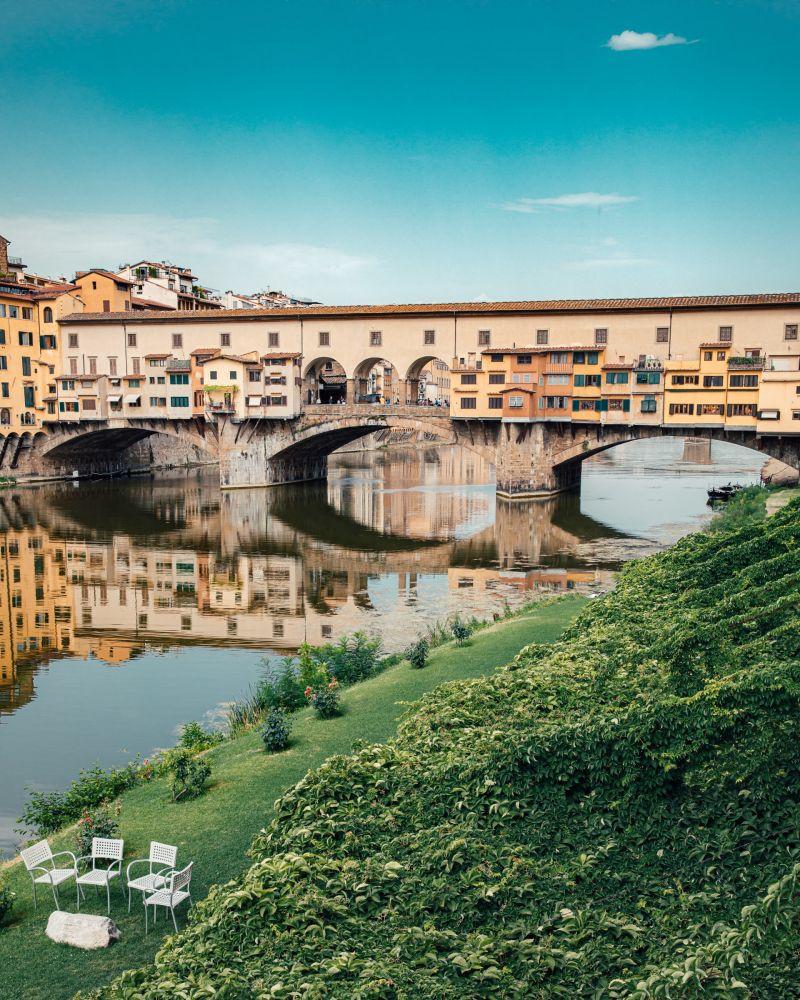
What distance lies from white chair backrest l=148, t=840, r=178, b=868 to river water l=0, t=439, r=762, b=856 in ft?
14.6

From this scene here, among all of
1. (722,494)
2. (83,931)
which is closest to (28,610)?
(83,931)

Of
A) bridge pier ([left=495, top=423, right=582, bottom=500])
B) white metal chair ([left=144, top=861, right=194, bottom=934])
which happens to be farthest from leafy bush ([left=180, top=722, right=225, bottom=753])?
bridge pier ([left=495, top=423, right=582, bottom=500])

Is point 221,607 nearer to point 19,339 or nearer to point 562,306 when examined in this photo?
point 562,306

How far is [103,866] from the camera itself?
10.2 metres

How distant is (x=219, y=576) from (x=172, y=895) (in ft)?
77.8

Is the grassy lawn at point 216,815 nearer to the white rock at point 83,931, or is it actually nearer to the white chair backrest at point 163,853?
the white rock at point 83,931

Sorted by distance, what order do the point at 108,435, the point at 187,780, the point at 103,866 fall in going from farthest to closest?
1. the point at 108,435
2. the point at 187,780
3. the point at 103,866

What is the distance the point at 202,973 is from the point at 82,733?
11.9 m

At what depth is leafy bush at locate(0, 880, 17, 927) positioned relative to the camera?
9203 millimetres

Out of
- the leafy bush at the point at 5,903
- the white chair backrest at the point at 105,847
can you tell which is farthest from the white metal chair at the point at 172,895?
the leafy bush at the point at 5,903

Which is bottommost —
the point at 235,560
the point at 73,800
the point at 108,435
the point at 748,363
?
the point at 235,560

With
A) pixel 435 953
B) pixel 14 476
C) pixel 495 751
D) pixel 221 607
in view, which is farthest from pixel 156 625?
pixel 14 476

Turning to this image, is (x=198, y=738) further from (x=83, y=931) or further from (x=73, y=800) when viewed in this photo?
(x=83, y=931)

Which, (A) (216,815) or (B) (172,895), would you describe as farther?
(A) (216,815)
